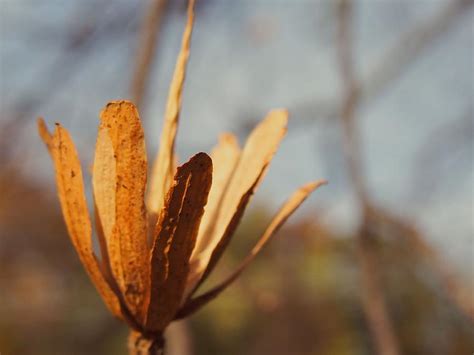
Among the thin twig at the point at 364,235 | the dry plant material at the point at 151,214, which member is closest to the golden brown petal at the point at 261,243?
the dry plant material at the point at 151,214

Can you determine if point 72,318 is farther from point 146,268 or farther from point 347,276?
point 146,268

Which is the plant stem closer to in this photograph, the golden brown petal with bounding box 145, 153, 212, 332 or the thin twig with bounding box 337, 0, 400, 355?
the golden brown petal with bounding box 145, 153, 212, 332

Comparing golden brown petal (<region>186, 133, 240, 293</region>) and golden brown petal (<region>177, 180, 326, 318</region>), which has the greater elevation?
golden brown petal (<region>186, 133, 240, 293</region>)

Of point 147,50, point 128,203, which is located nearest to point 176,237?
point 128,203

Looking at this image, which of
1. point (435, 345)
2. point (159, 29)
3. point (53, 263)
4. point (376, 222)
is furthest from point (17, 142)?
point (53, 263)

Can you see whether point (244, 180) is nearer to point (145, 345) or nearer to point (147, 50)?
point (145, 345)

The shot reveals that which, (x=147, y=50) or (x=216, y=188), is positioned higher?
(x=147, y=50)

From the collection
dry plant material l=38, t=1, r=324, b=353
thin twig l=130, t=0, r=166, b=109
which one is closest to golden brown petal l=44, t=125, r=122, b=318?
dry plant material l=38, t=1, r=324, b=353
